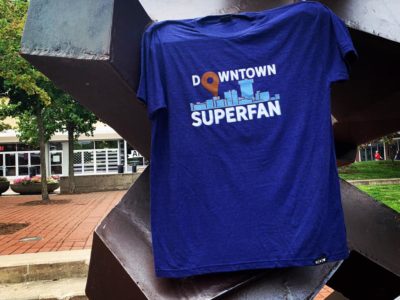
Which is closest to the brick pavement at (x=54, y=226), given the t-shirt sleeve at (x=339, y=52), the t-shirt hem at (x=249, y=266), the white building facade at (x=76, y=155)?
the t-shirt hem at (x=249, y=266)

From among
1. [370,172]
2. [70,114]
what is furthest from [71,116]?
[370,172]

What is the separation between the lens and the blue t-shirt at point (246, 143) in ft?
6.37

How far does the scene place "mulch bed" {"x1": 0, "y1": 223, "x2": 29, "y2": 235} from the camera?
24.8ft

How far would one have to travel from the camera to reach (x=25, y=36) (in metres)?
2.04

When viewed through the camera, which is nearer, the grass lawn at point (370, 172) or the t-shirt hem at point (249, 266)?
the t-shirt hem at point (249, 266)

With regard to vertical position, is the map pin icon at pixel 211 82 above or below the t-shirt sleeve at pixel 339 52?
below

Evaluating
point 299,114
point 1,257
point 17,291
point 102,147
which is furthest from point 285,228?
point 102,147

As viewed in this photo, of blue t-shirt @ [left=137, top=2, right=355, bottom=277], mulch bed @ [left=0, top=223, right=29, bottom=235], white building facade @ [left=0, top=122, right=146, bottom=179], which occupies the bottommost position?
white building facade @ [left=0, top=122, right=146, bottom=179]

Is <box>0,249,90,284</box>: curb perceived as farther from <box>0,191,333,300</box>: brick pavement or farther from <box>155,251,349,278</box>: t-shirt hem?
<box>155,251,349,278</box>: t-shirt hem

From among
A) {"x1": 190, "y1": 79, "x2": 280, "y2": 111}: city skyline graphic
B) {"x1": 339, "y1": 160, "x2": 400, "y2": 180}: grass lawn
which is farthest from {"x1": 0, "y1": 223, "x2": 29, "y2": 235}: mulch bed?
{"x1": 339, "y1": 160, "x2": 400, "y2": 180}: grass lawn

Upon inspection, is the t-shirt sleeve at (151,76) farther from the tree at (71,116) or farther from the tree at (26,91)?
the tree at (71,116)

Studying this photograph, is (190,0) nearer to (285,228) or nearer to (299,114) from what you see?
(299,114)

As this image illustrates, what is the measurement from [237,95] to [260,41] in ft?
1.04

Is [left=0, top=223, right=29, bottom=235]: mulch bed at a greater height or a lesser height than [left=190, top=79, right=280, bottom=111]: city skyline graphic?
lesser
